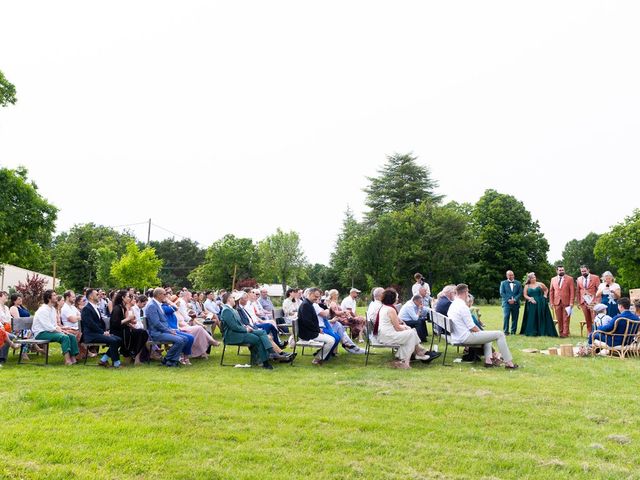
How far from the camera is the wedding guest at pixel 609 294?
14.4 meters

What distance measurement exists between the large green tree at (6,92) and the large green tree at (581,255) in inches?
2874

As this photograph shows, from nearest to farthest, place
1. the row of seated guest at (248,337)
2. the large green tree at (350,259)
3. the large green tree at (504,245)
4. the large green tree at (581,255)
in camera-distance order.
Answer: the row of seated guest at (248,337) → the large green tree at (350,259) → the large green tree at (504,245) → the large green tree at (581,255)

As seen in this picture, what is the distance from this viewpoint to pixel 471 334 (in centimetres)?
1041

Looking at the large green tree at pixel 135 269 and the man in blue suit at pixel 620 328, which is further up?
the large green tree at pixel 135 269

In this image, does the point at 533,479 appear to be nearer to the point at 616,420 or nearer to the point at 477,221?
the point at 616,420

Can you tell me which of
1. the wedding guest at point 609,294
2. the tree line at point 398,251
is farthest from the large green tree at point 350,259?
the wedding guest at point 609,294

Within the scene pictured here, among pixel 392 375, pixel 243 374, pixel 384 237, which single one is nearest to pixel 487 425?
pixel 392 375

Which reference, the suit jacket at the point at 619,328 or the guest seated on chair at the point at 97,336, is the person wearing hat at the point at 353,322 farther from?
the suit jacket at the point at 619,328

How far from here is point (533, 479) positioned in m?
4.69

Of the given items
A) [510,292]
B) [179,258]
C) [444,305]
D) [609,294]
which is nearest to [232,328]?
[444,305]

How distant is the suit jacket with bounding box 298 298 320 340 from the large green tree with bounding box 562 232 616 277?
77821 mm

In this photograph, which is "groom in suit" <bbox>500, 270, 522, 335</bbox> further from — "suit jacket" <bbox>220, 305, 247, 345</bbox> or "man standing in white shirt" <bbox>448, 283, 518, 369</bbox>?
"suit jacket" <bbox>220, 305, 247, 345</bbox>

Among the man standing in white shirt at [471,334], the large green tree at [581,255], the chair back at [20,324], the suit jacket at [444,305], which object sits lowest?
the chair back at [20,324]

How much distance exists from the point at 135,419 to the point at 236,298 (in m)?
5.84
